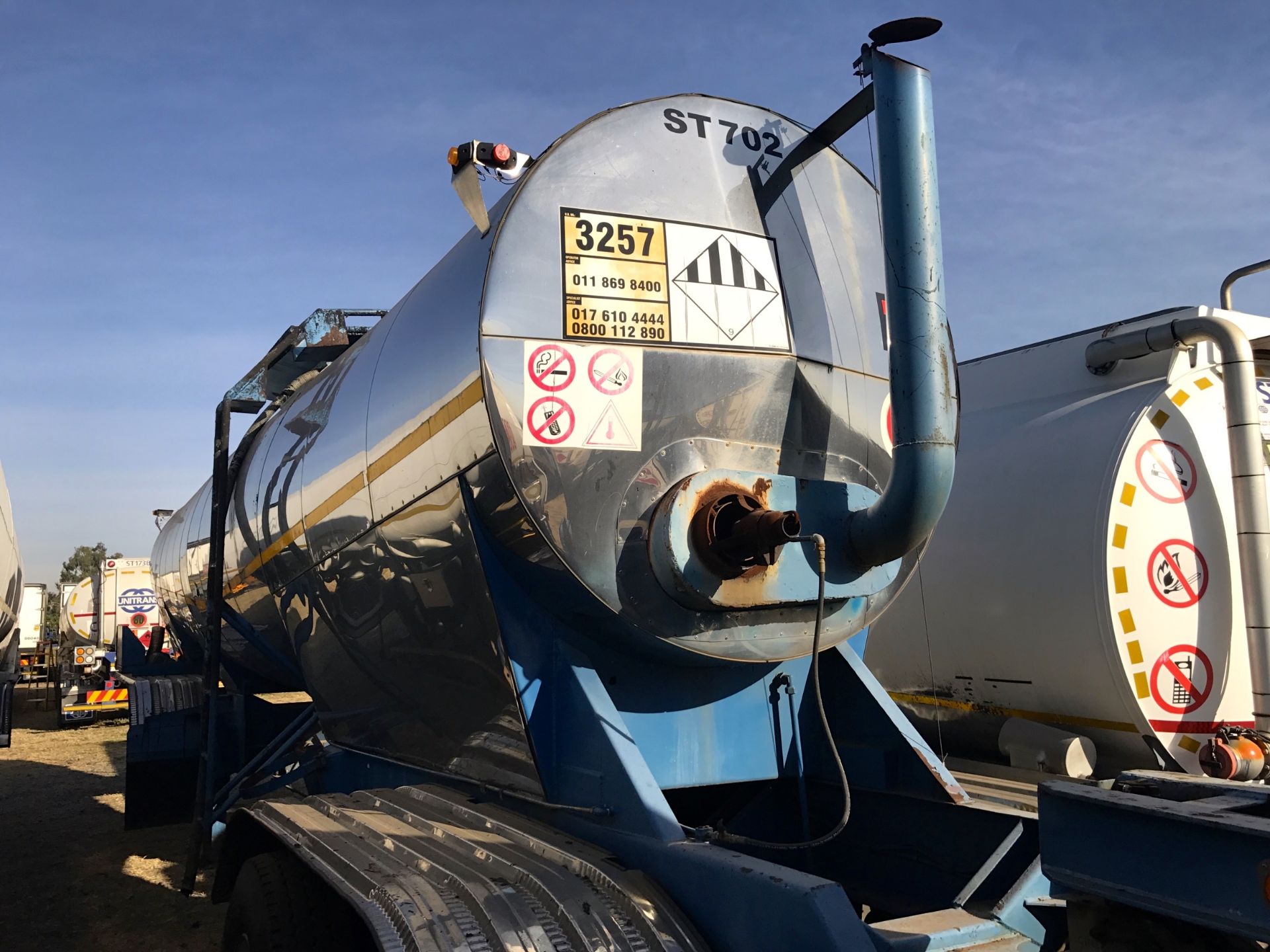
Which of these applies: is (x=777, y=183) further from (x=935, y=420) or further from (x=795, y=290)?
(x=935, y=420)

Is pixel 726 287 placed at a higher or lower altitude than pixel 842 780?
higher

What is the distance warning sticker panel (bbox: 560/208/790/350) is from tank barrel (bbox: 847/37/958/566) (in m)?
0.52

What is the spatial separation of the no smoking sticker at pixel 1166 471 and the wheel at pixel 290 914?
11.2ft

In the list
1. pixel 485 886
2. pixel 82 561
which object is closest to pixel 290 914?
pixel 485 886

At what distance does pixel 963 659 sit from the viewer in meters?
4.71

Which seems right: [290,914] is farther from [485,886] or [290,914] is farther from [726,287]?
[726,287]

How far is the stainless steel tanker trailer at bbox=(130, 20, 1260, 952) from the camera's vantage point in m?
2.53

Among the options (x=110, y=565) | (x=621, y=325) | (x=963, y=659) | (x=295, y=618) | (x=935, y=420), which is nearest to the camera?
(x=935, y=420)

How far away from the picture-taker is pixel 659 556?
2795mm

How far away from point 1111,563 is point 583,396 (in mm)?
2487

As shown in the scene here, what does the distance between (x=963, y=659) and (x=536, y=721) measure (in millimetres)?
2598

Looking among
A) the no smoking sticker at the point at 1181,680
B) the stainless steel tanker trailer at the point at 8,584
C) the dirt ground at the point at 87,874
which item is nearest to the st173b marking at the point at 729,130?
the no smoking sticker at the point at 1181,680

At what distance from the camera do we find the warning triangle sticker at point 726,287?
118 inches

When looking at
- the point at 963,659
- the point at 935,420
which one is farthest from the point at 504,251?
the point at 963,659
